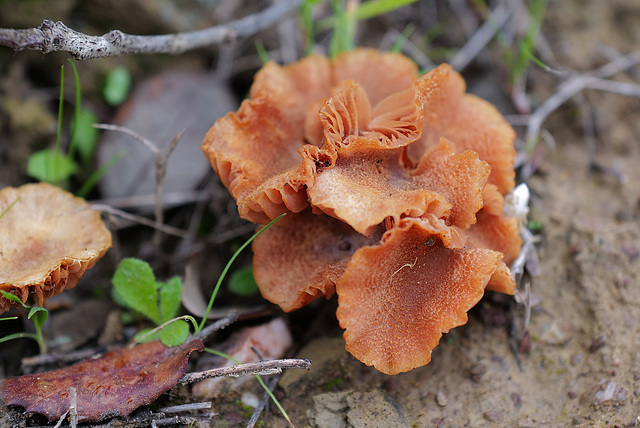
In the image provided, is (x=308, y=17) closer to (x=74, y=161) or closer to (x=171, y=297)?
(x=74, y=161)

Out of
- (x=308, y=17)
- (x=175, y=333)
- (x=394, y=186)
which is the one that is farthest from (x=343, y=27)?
(x=175, y=333)

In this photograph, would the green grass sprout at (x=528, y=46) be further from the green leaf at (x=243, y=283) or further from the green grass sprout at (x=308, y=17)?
the green leaf at (x=243, y=283)

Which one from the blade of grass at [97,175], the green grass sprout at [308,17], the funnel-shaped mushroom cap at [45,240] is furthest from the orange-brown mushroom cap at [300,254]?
the green grass sprout at [308,17]

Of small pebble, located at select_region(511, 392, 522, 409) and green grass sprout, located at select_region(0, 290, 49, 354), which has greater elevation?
green grass sprout, located at select_region(0, 290, 49, 354)

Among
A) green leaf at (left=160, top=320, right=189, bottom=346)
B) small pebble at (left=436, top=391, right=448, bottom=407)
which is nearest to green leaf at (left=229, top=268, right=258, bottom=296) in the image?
green leaf at (left=160, top=320, right=189, bottom=346)

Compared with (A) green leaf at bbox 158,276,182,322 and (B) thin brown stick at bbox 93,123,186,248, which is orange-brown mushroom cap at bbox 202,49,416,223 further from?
(A) green leaf at bbox 158,276,182,322
